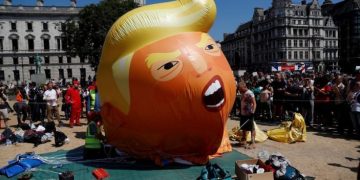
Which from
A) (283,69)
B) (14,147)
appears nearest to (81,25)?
(283,69)

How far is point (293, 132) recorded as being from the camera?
1100 cm

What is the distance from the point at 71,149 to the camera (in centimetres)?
1061

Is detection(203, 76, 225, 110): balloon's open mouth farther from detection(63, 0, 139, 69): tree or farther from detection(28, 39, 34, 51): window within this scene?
detection(28, 39, 34, 51): window

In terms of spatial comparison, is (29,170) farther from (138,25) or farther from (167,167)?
(138,25)

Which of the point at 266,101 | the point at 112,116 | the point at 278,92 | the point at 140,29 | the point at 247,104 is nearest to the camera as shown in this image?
the point at 140,29

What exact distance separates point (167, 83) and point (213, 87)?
982 mm

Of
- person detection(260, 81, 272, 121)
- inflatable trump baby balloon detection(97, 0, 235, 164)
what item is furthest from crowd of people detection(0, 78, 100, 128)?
person detection(260, 81, 272, 121)

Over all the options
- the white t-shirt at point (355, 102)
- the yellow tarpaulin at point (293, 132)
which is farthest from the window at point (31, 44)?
the white t-shirt at point (355, 102)

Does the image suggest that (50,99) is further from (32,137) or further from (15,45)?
(15,45)

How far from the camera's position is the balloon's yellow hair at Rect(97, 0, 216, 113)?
24.3ft

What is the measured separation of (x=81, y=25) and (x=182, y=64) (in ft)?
127

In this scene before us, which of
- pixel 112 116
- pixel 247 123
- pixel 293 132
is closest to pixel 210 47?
pixel 112 116

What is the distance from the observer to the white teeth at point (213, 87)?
23.2 ft

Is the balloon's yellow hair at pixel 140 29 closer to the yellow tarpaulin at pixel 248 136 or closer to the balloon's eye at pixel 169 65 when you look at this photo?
the balloon's eye at pixel 169 65
